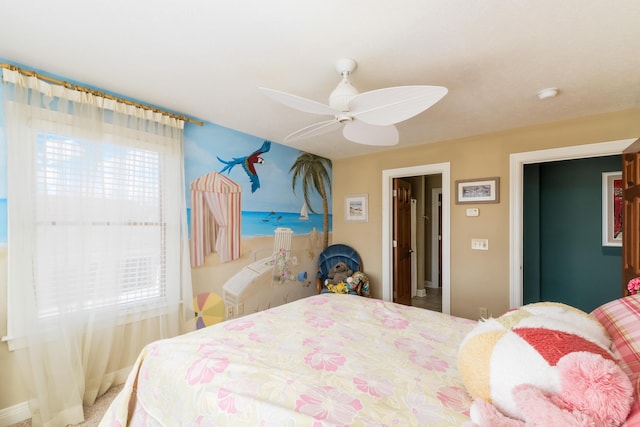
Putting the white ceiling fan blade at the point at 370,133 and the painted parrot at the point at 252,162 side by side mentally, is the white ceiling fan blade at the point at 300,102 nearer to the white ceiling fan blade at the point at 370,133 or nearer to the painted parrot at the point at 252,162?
the white ceiling fan blade at the point at 370,133

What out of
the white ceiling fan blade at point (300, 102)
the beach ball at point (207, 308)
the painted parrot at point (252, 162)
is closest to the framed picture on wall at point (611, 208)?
the white ceiling fan blade at point (300, 102)

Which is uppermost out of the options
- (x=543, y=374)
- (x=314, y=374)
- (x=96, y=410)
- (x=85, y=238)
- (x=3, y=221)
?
(x=3, y=221)

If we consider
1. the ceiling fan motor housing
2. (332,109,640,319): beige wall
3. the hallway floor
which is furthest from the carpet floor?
the hallway floor

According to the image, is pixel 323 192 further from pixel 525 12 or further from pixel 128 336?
pixel 525 12

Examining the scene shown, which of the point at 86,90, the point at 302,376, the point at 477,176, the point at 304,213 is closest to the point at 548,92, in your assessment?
the point at 477,176

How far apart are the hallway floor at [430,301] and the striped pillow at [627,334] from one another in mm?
3417

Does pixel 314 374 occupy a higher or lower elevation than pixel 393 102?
lower

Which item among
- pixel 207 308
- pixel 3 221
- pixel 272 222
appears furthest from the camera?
pixel 272 222

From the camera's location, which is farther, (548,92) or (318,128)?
(548,92)

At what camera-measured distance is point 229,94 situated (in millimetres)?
2350

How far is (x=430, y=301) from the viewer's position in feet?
16.3

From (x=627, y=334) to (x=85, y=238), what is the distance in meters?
3.03

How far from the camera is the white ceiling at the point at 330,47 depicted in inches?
55.7

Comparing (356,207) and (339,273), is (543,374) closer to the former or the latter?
(339,273)
